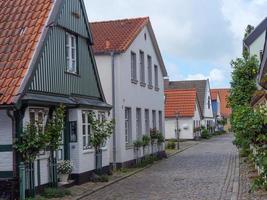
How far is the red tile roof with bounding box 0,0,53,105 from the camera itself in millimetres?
14859

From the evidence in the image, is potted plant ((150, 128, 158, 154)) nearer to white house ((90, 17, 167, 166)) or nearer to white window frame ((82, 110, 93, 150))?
white house ((90, 17, 167, 166))

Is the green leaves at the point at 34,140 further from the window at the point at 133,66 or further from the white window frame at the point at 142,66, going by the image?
the white window frame at the point at 142,66

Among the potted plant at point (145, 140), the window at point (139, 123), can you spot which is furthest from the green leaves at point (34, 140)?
the window at point (139, 123)

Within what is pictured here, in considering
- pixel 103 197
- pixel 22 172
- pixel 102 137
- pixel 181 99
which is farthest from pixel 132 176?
pixel 181 99

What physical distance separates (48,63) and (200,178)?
7114mm

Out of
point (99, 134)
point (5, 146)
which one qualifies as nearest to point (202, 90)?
point (99, 134)

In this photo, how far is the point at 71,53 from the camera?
1900cm

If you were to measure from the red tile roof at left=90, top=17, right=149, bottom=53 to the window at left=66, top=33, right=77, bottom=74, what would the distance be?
4.73 meters

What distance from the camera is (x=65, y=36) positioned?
18266 millimetres

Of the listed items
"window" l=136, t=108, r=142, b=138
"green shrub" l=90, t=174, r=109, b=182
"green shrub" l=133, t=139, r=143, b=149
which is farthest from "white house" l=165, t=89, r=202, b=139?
"green shrub" l=90, t=174, r=109, b=182

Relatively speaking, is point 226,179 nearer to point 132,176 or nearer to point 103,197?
point 132,176

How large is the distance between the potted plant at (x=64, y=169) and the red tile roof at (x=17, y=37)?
3.36 meters

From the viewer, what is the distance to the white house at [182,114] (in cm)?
5491

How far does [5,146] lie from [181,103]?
42221 mm
